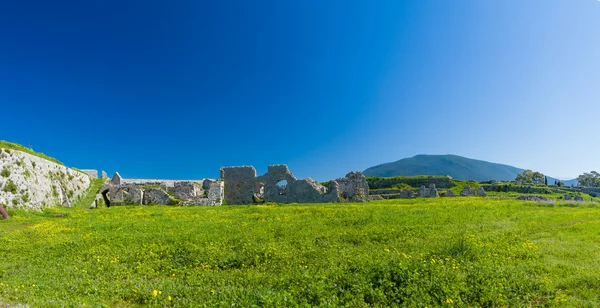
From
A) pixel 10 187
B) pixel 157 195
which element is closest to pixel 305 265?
pixel 10 187

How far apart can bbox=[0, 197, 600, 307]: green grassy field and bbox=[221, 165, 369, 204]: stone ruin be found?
67.4 ft

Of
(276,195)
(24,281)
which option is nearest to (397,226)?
(24,281)

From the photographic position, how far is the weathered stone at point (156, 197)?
117 feet

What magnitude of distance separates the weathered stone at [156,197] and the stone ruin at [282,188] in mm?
6884

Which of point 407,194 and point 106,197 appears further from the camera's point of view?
point 407,194

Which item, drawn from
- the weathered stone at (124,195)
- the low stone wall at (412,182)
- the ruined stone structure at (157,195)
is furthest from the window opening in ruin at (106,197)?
the low stone wall at (412,182)

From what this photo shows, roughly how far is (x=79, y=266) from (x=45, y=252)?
3.06 meters

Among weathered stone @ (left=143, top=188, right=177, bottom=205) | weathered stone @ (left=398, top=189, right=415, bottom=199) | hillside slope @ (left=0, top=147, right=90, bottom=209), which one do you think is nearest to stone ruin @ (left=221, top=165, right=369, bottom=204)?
weathered stone @ (left=143, top=188, right=177, bottom=205)

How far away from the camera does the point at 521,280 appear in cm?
703

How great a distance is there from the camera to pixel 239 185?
127 feet

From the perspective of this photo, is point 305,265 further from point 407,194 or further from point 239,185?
point 407,194

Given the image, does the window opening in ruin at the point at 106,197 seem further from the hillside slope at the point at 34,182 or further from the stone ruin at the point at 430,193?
the stone ruin at the point at 430,193

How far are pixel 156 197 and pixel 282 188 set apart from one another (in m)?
14.7

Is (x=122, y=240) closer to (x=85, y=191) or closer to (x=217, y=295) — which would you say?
(x=217, y=295)
